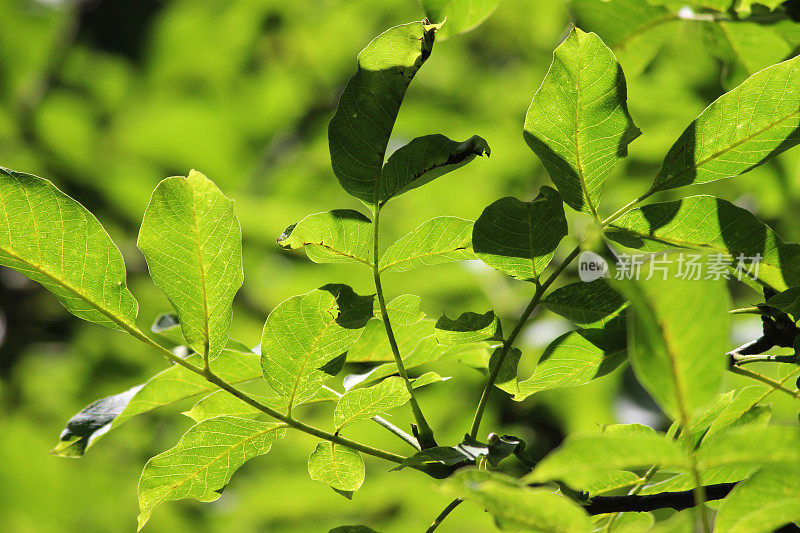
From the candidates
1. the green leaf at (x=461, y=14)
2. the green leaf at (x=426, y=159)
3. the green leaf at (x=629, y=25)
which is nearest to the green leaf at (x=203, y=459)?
the green leaf at (x=426, y=159)

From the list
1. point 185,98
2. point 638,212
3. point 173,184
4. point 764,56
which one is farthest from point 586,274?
point 185,98

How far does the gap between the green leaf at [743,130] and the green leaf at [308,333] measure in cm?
30

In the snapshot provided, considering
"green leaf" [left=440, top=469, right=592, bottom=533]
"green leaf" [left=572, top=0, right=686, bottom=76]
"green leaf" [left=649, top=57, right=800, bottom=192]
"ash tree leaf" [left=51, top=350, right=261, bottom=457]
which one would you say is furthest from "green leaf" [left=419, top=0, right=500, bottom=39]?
"green leaf" [left=440, top=469, right=592, bottom=533]

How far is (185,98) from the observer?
2666 mm

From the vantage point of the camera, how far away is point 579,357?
0.61 metres

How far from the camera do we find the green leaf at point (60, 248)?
1.73ft

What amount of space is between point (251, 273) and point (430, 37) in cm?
204

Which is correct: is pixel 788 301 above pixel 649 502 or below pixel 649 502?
above

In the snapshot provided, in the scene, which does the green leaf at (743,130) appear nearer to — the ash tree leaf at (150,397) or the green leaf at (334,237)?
the green leaf at (334,237)

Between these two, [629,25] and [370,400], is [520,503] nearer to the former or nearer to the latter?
[370,400]

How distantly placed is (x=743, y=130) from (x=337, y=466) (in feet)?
1.51

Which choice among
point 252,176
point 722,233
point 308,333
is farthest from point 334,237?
point 252,176

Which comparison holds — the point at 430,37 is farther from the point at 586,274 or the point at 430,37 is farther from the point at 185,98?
the point at 185,98

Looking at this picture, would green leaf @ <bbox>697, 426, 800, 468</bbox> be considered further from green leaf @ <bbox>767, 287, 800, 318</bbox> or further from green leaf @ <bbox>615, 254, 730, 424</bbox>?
green leaf @ <bbox>767, 287, 800, 318</bbox>
